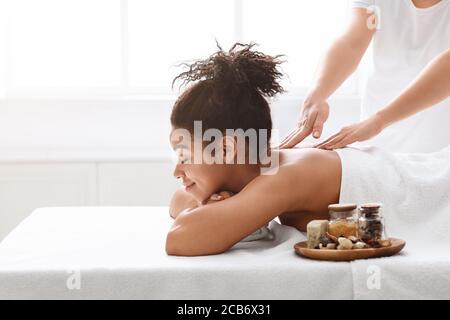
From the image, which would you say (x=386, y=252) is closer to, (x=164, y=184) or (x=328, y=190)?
(x=328, y=190)

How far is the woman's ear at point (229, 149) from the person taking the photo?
175 centimetres

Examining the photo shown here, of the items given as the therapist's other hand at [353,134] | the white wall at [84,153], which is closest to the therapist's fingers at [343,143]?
the therapist's other hand at [353,134]

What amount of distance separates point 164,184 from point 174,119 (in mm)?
1472

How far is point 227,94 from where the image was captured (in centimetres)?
175

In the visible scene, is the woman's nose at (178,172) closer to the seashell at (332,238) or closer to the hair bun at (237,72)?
the hair bun at (237,72)

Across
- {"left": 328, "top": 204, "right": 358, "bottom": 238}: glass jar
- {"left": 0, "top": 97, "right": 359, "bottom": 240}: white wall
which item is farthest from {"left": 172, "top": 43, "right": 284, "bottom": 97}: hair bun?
{"left": 0, "top": 97, "right": 359, "bottom": 240}: white wall

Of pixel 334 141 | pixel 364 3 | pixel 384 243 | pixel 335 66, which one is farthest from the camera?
pixel 364 3

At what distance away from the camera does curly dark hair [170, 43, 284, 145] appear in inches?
68.7

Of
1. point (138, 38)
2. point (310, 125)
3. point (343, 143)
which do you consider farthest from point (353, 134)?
point (138, 38)

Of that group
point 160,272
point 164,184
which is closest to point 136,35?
point 164,184

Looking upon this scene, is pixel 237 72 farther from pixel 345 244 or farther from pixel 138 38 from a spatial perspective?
pixel 138 38

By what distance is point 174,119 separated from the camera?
1.77 m

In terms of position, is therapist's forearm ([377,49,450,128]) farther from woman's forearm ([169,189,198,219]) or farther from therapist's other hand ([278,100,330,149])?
woman's forearm ([169,189,198,219])

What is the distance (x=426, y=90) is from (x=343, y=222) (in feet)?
2.05
